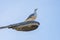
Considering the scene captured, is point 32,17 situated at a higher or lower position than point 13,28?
higher

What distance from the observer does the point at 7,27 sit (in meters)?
3.32

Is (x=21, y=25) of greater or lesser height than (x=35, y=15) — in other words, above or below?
below

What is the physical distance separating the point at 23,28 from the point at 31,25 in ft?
0.65

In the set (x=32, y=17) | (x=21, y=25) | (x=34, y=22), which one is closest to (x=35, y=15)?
(x=32, y=17)

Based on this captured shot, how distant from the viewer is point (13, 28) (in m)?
3.48

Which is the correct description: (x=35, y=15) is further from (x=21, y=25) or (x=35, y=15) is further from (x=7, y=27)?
(x=7, y=27)

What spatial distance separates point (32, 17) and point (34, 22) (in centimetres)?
34

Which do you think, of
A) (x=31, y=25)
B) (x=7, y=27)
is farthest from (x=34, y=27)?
(x=7, y=27)

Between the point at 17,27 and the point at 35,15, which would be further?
the point at 35,15

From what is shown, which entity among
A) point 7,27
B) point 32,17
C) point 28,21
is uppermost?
point 32,17

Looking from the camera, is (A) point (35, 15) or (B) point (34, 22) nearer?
(B) point (34, 22)

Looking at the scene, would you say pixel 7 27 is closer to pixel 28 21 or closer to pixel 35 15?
pixel 28 21

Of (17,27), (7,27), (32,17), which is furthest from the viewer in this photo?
(32,17)

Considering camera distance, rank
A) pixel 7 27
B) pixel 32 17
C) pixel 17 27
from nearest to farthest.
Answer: pixel 7 27 < pixel 17 27 < pixel 32 17
